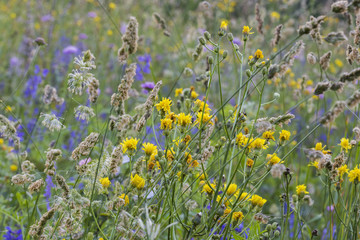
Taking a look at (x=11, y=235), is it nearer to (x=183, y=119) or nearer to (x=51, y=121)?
(x=51, y=121)

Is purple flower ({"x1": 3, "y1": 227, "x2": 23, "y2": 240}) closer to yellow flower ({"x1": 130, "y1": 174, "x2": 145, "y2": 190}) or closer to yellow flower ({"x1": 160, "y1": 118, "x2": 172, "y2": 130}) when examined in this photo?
yellow flower ({"x1": 130, "y1": 174, "x2": 145, "y2": 190})

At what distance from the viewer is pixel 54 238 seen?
1162 mm

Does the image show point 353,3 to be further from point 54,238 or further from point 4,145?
point 4,145

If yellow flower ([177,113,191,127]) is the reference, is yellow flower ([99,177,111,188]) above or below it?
below


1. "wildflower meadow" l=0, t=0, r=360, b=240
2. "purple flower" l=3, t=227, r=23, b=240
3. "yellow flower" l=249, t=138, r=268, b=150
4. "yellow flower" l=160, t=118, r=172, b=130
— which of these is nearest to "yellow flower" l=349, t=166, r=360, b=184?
"wildflower meadow" l=0, t=0, r=360, b=240

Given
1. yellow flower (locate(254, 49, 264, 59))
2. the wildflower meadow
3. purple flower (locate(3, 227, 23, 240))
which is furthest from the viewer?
purple flower (locate(3, 227, 23, 240))

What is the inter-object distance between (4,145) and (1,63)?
5.24ft

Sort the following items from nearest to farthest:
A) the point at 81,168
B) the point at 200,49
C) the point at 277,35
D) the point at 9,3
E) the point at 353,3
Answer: the point at 353,3, the point at 81,168, the point at 200,49, the point at 277,35, the point at 9,3

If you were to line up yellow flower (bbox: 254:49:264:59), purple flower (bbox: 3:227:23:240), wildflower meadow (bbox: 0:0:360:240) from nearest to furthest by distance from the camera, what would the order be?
wildflower meadow (bbox: 0:0:360:240)
yellow flower (bbox: 254:49:264:59)
purple flower (bbox: 3:227:23:240)

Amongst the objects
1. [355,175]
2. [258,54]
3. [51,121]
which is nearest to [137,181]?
[51,121]

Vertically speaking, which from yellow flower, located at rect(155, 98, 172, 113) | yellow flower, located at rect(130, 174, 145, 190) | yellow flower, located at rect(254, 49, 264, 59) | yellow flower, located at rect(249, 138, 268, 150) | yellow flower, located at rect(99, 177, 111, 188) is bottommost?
yellow flower, located at rect(130, 174, 145, 190)

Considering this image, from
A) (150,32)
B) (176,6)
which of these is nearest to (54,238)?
(150,32)

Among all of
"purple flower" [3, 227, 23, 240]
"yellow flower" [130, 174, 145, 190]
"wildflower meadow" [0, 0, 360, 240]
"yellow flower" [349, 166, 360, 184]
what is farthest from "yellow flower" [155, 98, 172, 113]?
"purple flower" [3, 227, 23, 240]

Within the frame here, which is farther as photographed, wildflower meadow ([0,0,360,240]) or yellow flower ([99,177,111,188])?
yellow flower ([99,177,111,188])
